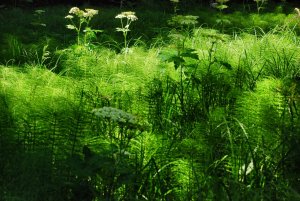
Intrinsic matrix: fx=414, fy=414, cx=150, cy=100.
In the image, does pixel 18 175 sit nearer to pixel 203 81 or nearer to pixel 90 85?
pixel 90 85

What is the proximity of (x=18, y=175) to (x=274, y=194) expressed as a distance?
0.89 meters

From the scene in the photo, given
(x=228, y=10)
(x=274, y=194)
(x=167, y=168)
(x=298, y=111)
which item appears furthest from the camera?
(x=228, y=10)

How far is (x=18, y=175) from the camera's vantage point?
1452mm

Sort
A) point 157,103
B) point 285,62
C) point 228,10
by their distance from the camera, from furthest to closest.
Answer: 1. point 228,10
2. point 285,62
3. point 157,103

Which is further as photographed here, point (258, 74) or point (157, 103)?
point (258, 74)

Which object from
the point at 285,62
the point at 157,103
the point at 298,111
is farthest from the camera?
the point at 285,62

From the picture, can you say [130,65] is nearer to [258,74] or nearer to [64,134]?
[258,74]

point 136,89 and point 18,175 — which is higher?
point 136,89

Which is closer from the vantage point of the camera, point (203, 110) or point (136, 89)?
point (203, 110)

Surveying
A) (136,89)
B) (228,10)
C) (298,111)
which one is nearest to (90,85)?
(136,89)

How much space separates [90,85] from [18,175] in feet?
3.05

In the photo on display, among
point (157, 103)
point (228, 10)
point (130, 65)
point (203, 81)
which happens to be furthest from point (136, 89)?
point (228, 10)

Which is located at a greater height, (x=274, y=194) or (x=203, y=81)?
(x=203, y=81)

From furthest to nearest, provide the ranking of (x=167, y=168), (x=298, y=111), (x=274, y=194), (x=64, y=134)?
1. (x=298, y=111)
2. (x=64, y=134)
3. (x=167, y=168)
4. (x=274, y=194)
